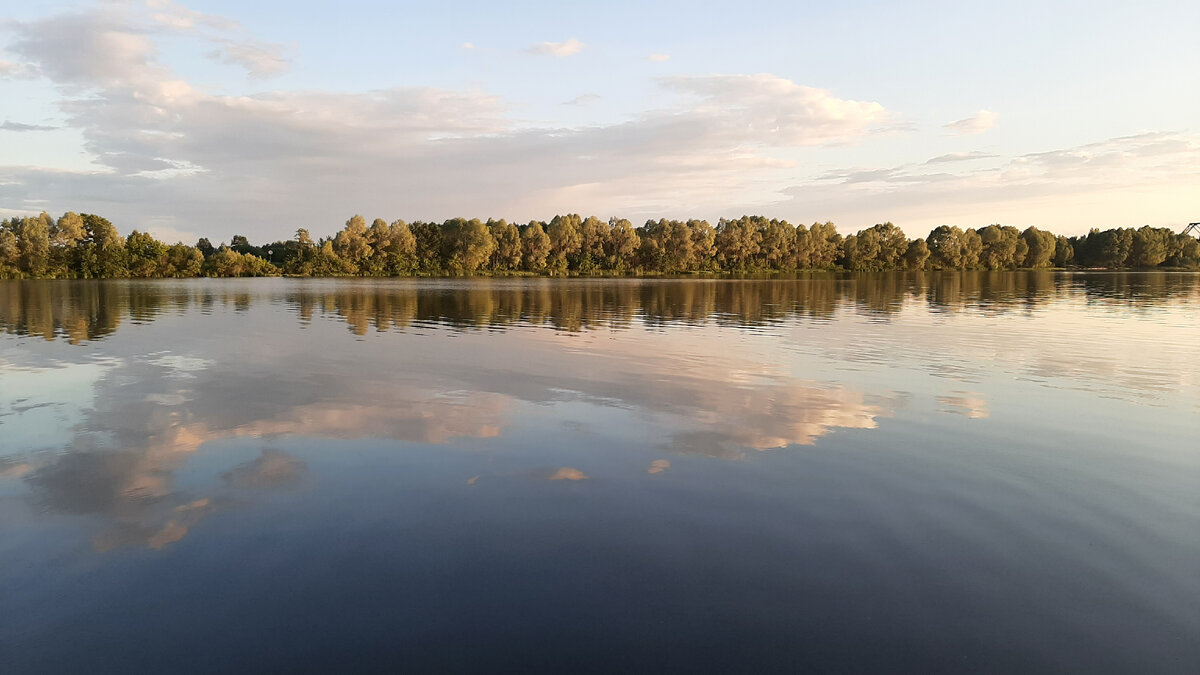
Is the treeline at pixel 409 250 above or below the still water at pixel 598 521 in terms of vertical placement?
above

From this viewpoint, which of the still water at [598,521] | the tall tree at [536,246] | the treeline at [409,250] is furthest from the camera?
the tall tree at [536,246]

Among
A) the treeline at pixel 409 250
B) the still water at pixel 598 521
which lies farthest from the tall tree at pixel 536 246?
the still water at pixel 598 521

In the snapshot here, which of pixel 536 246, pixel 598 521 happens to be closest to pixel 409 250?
pixel 536 246

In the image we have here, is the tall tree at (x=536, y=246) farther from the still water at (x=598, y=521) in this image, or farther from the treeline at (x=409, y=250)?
the still water at (x=598, y=521)

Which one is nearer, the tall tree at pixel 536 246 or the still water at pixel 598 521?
the still water at pixel 598 521

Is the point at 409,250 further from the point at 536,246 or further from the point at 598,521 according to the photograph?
the point at 598,521

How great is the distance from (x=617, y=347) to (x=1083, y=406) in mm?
16387

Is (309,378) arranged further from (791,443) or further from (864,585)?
(864,585)

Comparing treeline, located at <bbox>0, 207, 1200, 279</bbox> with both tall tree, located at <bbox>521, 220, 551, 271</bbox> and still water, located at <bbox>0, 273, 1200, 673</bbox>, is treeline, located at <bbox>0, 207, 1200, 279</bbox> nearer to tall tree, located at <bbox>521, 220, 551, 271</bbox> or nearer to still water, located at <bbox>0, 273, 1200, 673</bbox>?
tall tree, located at <bbox>521, 220, 551, 271</bbox>

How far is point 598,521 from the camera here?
8.95m

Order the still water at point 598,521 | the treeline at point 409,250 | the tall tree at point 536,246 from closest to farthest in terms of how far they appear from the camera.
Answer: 1. the still water at point 598,521
2. the treeline at point 409,250
3. the tall tree at point 536,246

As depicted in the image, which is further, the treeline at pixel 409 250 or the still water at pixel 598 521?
the treeline at pixel 409 250

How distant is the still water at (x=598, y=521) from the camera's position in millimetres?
6172

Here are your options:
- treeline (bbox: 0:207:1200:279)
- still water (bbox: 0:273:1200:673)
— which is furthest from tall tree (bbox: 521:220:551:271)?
still water (bbox: 0:273:1200:673)
